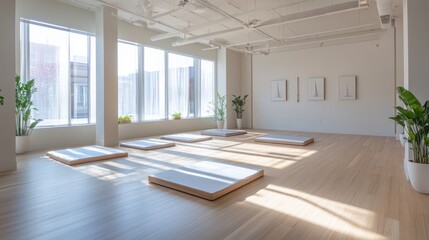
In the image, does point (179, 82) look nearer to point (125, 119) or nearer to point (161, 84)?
point (161, 84)

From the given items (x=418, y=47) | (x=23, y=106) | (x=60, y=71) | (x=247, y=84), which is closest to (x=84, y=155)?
(x=23, y=106)

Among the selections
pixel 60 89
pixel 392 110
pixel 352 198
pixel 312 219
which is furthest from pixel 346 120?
pixel 60 89

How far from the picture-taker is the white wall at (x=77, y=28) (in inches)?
248

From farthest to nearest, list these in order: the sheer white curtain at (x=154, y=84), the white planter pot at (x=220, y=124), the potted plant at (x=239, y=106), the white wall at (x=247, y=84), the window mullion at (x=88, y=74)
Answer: the white wall at (x=247, y=84) < the potted plant at (x=239, y=106) < the white planter pot at (x=220, y=124) < the sheer white curtain at (x=154, y=84) < the window mullion at (x=88, y=74)

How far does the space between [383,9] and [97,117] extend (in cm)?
751

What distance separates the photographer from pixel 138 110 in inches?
352

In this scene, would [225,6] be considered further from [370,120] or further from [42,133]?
[370,120]

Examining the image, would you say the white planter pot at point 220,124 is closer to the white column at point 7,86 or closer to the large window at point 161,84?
the large window at point 161,84

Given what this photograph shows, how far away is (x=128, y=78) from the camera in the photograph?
28.2ft

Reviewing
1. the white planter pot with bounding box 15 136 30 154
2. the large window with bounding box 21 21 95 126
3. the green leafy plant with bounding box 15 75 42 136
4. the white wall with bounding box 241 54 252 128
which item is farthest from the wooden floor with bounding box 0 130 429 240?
the white wall with bounding box 241 54 252 128

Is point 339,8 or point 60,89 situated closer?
point 339,8

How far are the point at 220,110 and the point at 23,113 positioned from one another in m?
7.31

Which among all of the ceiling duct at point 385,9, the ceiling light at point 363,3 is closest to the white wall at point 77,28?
the ceiling light at point 363,3

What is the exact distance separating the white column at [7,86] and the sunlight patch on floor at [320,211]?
4.07 meters
